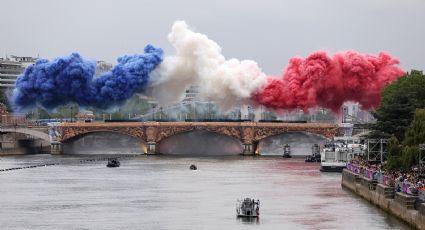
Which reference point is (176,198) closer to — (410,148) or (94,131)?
(410,148)

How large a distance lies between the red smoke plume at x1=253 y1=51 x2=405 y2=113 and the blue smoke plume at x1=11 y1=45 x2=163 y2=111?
1908cm

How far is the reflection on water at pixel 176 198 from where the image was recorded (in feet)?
273

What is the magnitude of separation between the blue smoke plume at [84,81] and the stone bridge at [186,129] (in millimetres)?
4766

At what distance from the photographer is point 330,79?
177500 mm

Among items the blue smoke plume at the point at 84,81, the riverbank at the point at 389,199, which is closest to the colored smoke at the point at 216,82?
the blue smoke plume at the point at 84,81

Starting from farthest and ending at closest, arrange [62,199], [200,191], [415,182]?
[200,191]
[62,199]
[415,182]

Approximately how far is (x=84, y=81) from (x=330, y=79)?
38734mm

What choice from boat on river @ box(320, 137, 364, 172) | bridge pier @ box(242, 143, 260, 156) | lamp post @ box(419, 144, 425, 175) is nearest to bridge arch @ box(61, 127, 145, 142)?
bridge pier @ box(242, 143, 260, 156)

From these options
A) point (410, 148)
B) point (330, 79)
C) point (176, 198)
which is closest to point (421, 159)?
point (410, 148)

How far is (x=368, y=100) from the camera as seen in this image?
181 m

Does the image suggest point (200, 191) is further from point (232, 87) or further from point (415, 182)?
point (232, 87)

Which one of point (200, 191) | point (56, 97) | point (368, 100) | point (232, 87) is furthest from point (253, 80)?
point (200, 191)

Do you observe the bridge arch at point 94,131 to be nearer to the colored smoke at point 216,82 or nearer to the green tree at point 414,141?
the colored smoke at point 216,82

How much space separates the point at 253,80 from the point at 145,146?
85.4ft
